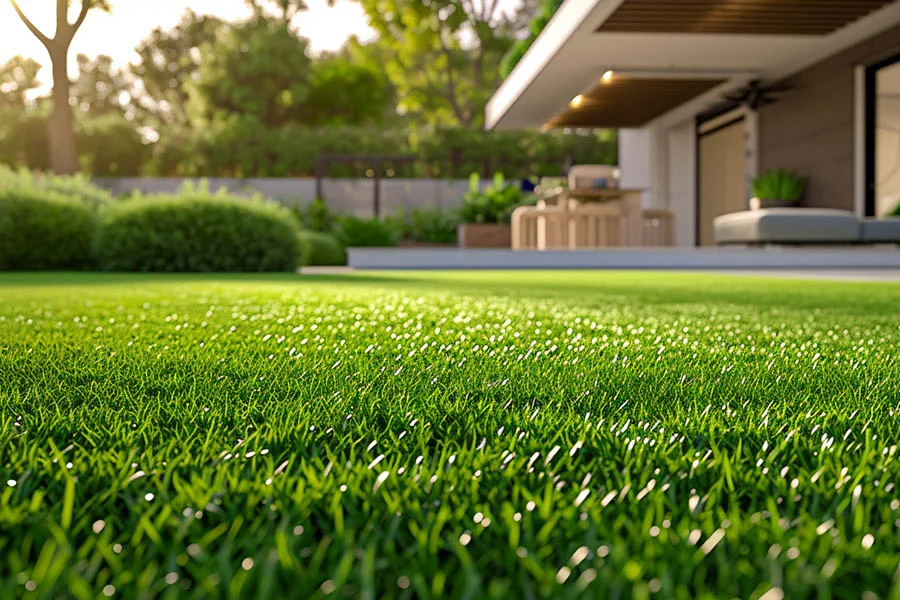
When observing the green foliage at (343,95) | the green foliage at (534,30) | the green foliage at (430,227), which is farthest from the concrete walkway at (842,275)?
the green foliage at (343,95)

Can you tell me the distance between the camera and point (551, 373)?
193cm

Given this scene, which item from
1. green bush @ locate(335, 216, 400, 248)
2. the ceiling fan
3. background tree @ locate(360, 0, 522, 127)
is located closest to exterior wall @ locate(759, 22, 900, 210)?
the ceiling fan

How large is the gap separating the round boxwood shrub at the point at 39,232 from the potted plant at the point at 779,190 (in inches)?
447

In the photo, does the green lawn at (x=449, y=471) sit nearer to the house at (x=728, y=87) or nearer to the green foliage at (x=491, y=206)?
the house at (x=728, y=87)

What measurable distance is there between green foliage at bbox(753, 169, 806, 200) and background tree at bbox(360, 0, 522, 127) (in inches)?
680

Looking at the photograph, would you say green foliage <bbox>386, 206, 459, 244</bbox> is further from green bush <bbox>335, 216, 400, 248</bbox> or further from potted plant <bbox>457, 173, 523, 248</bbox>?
green bush <bbox>335, 216, 400, 248</bbox>

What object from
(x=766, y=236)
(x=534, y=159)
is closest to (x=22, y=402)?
(x=766, y=236)

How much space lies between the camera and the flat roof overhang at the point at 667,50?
11.8 meters

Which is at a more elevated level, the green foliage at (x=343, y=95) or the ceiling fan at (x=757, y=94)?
the green foliage at (x=343, y=95)

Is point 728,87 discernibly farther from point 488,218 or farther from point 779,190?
point 488,218

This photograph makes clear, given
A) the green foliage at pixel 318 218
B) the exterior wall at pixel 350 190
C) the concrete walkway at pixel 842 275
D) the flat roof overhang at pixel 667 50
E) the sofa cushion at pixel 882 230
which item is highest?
the flat roof overhang at pixel 667 50

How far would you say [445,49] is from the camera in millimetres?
32125

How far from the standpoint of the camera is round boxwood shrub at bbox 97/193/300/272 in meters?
11.7

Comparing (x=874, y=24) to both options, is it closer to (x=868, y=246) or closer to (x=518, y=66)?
(x=868, y=246)
